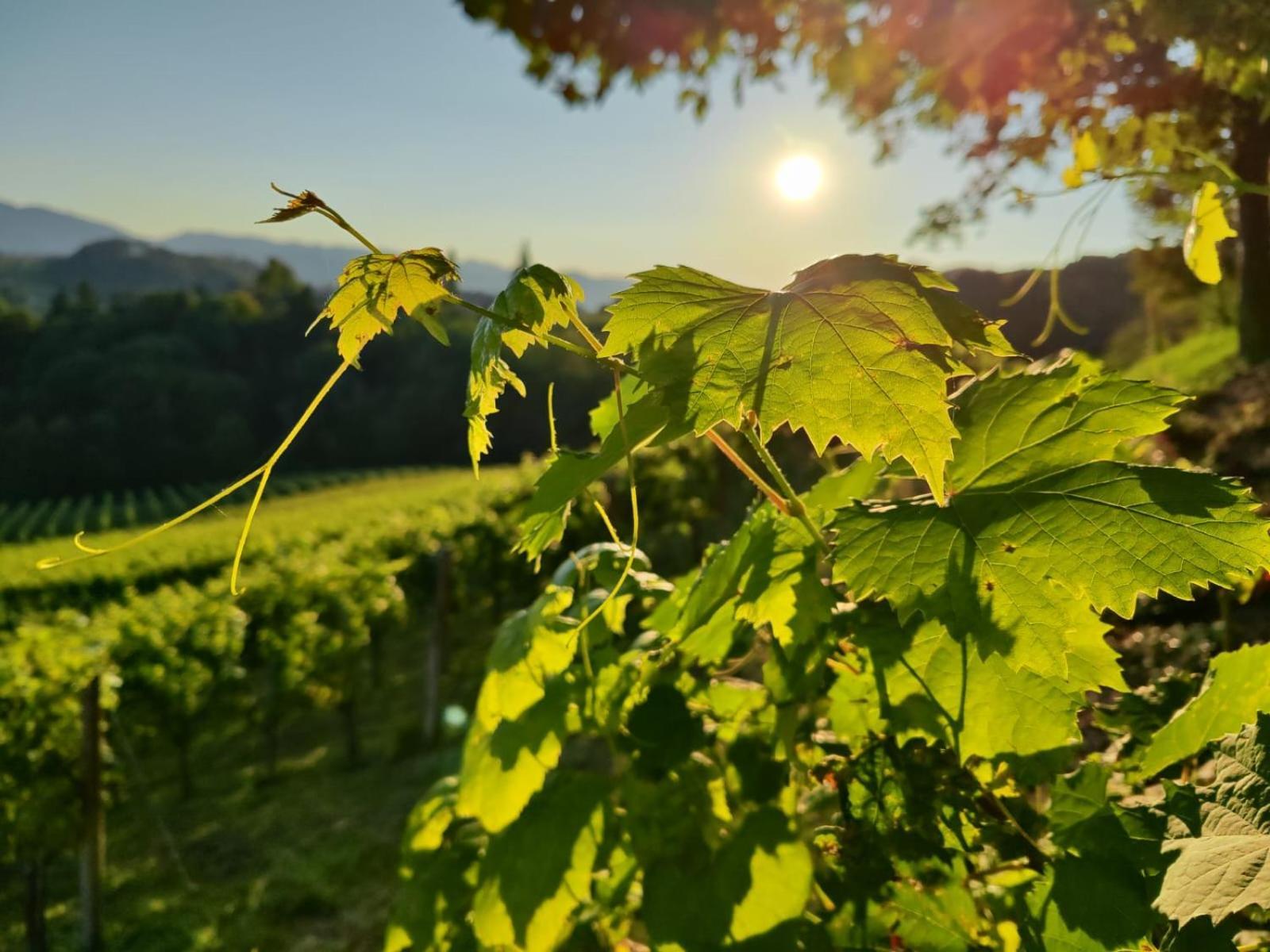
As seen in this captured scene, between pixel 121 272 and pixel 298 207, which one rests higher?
pixel 121 272

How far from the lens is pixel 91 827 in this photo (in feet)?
16.6

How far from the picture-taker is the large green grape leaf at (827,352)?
68 centimetres

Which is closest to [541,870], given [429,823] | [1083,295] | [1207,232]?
[429,823]

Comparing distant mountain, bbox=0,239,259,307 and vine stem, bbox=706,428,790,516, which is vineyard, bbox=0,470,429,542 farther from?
distant mountain, bbox=0,239,259,307

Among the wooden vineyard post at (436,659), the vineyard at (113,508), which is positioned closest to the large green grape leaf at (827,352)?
the wooden vineyard post at (436,659)

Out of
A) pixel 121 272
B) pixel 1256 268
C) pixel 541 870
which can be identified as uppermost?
pixel 121 272

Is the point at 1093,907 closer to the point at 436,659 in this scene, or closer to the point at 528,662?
the point at 528,662

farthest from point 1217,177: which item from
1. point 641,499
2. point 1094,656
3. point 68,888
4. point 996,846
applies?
point 641,499

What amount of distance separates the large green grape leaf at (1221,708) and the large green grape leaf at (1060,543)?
0.17 meters

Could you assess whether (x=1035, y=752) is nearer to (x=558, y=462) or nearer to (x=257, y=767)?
(x=558, y=462)

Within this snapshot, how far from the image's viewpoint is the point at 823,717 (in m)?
1.12

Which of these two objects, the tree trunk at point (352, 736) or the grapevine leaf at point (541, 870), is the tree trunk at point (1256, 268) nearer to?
the grapevine leaf at point (541, 870)

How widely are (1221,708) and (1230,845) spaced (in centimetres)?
21

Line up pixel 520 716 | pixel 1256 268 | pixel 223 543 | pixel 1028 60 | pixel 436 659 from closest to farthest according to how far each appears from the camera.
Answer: pixel 520 716 < pixel 1028 60 < pixel 1256 268 < pixel 436 659 < pixel 223 543
